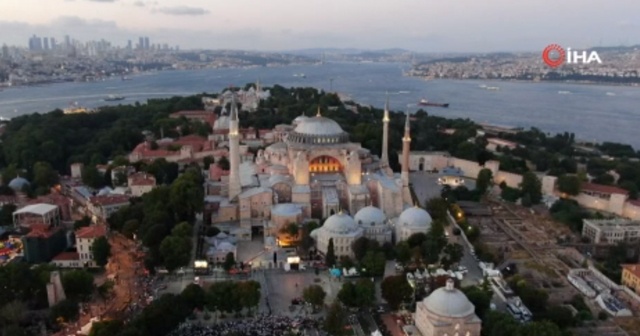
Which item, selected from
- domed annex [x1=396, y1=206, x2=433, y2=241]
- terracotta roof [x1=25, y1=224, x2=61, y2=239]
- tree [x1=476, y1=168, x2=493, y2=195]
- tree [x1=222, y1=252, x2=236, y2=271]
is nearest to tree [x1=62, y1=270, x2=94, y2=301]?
terracotta roof [x1=25, y1=224, x2=61, y2=239]

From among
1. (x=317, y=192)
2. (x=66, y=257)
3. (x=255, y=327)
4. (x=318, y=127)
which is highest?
(x=318, y=127)

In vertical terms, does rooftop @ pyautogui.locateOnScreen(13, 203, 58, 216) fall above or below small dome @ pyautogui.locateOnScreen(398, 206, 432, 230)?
below

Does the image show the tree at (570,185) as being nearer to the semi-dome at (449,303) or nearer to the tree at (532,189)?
the tree at (532,189)

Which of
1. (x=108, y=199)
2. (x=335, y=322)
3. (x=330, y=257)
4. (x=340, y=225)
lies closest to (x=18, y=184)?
(x=108, y=199)

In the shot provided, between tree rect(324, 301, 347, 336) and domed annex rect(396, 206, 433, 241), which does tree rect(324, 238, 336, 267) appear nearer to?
domed annex rect(396, 206, 433, 241)

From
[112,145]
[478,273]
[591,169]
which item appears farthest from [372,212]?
[112,145]

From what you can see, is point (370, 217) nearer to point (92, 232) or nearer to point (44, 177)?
point (92, 232)
